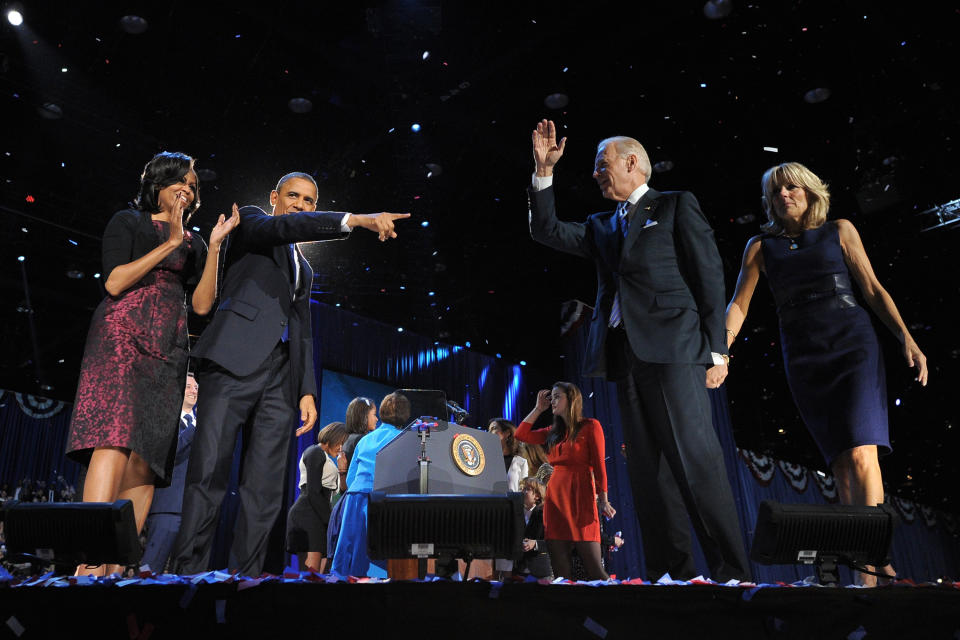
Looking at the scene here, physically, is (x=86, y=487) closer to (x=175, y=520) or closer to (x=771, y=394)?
(x=175, y=520)

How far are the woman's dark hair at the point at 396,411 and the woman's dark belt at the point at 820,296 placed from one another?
8.33ft

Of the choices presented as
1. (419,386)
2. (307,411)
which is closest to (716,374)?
(307,411)

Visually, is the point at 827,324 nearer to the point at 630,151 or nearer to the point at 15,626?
the point at 630,151

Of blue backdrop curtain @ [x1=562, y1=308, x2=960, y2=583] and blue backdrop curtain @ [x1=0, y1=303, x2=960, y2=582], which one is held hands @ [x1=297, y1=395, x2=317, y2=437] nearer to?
blue backdrop curtain @ [x1=562, y1=308, x2=960, y2=583]

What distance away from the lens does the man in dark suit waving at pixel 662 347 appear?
2.40 meters

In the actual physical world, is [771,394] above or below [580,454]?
above

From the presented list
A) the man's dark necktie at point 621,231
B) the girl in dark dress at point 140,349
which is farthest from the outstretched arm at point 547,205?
the girl in dark dress at point 140,349

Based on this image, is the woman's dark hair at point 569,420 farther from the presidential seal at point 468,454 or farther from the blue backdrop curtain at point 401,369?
the blue backdrop curtain at point 401,369

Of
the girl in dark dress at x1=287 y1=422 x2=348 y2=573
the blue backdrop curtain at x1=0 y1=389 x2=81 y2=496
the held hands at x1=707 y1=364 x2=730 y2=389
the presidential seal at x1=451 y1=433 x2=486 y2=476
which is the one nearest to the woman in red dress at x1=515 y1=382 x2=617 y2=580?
the presidential seal at x1=451 y1=433 x2=486 y2=476

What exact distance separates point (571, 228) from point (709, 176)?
5.18 metres

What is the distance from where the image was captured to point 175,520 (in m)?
4.30

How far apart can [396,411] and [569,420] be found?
111 centimetres

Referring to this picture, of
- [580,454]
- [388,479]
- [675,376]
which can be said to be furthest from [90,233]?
[675,376]

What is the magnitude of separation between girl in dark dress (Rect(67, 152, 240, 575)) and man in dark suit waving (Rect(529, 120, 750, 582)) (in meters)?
1.36
